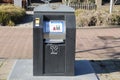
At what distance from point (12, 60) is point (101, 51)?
309 centimetres

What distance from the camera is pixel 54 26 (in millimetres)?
8289

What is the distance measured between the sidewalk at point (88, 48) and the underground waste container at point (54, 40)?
2.80 feet

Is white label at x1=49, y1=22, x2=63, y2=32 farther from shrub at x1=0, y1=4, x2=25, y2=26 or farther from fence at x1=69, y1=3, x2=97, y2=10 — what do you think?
fence at x1=69, y1=3, x2=97, y2=10

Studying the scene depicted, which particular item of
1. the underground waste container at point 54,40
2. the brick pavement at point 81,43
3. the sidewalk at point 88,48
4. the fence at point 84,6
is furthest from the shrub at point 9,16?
the underground waste container at point 54,40

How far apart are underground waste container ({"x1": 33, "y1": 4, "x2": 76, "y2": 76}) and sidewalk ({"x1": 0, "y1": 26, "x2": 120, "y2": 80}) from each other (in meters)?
0.85

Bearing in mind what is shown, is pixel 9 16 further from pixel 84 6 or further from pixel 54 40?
pixel 54 40

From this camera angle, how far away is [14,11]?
20.0m

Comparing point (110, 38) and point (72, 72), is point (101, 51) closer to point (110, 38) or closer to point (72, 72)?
point (110, 38)

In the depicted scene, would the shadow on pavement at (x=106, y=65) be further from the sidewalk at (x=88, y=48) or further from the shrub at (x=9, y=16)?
the shrub at (x=9, y=16)

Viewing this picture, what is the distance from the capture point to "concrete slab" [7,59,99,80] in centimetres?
834

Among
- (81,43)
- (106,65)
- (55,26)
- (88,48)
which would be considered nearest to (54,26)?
(55,26)

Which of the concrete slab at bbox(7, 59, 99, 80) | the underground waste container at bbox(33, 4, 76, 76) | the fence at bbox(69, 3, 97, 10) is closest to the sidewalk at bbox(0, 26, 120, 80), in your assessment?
the concrete slab at bbox(7, 59, 99, 80)

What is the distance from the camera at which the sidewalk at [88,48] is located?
9352mm

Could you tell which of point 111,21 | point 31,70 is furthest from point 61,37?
point 111,21
